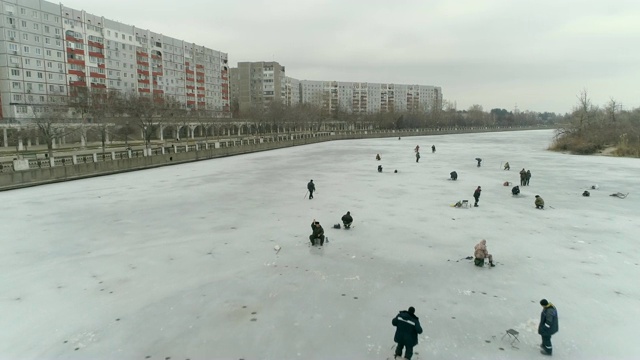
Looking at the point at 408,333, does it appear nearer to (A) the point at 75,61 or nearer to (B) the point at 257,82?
(A) the point at 75,61

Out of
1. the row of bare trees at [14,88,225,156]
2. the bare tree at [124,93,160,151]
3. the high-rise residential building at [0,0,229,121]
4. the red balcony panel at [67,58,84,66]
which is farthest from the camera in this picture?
the red balcony panel at [67,58,84,66]

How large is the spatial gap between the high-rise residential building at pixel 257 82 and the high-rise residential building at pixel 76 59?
36.0m

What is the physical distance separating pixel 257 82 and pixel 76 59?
7479 centimetres

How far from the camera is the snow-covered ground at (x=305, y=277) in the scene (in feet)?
23.4

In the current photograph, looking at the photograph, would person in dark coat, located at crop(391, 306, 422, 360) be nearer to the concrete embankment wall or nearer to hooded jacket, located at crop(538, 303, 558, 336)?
hooded jacket, located at crop(538, 303, 558, 336)

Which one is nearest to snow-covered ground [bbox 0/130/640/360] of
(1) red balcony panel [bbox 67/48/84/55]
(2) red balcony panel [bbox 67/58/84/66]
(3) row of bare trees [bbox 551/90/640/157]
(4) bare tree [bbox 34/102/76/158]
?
(4) bare tree [bbox 34/102/76/158]

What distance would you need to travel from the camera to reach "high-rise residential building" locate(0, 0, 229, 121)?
191 ft

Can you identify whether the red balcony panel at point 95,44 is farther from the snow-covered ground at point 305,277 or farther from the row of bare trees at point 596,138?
the row of bare trees at point 596,138

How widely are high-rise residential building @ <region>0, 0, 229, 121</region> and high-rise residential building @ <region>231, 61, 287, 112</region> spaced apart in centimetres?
3595

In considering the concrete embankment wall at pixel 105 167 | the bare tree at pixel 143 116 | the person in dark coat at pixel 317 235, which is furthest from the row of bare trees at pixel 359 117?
the person in dark coat at pixel 317 235

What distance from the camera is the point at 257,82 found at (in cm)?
13962

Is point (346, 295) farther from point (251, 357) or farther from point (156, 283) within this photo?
point (156, 283)

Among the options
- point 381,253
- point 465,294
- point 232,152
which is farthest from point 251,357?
point 232,152

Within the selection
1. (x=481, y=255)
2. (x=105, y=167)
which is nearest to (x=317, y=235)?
(x=481, y=255)
